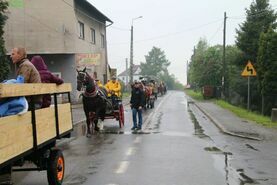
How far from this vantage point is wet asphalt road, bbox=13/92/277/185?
31.8 ft

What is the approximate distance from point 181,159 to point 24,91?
569cm

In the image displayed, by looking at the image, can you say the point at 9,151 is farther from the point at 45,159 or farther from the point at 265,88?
the point at 265,88

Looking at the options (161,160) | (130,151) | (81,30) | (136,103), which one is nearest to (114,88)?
(136,103)

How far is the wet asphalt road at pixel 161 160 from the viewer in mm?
9695

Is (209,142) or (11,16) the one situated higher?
(11,16)

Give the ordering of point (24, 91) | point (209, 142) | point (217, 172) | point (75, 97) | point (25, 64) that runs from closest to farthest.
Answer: point (24, 91)
point (25, 64)
point (217, 172)
point (209, 142)
point (75, 97)

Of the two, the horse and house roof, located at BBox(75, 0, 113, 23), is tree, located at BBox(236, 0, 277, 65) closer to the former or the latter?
house roof, located at BBox(75, 0, 113, 23)

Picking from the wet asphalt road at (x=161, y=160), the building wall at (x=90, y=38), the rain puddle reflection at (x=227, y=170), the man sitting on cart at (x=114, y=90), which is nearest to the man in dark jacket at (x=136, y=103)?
the wet asphalt road at (x=161, y=160)

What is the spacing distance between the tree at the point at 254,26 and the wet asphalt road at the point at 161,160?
29.4 metres

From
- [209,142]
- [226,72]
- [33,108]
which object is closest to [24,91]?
[33,108]

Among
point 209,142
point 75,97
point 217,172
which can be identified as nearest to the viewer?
point 217,172

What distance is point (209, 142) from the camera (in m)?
15.7

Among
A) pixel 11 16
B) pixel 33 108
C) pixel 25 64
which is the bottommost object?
pixel 33 108

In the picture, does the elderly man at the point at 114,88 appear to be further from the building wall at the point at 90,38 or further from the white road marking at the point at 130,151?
the building wall at the point at 90,38
